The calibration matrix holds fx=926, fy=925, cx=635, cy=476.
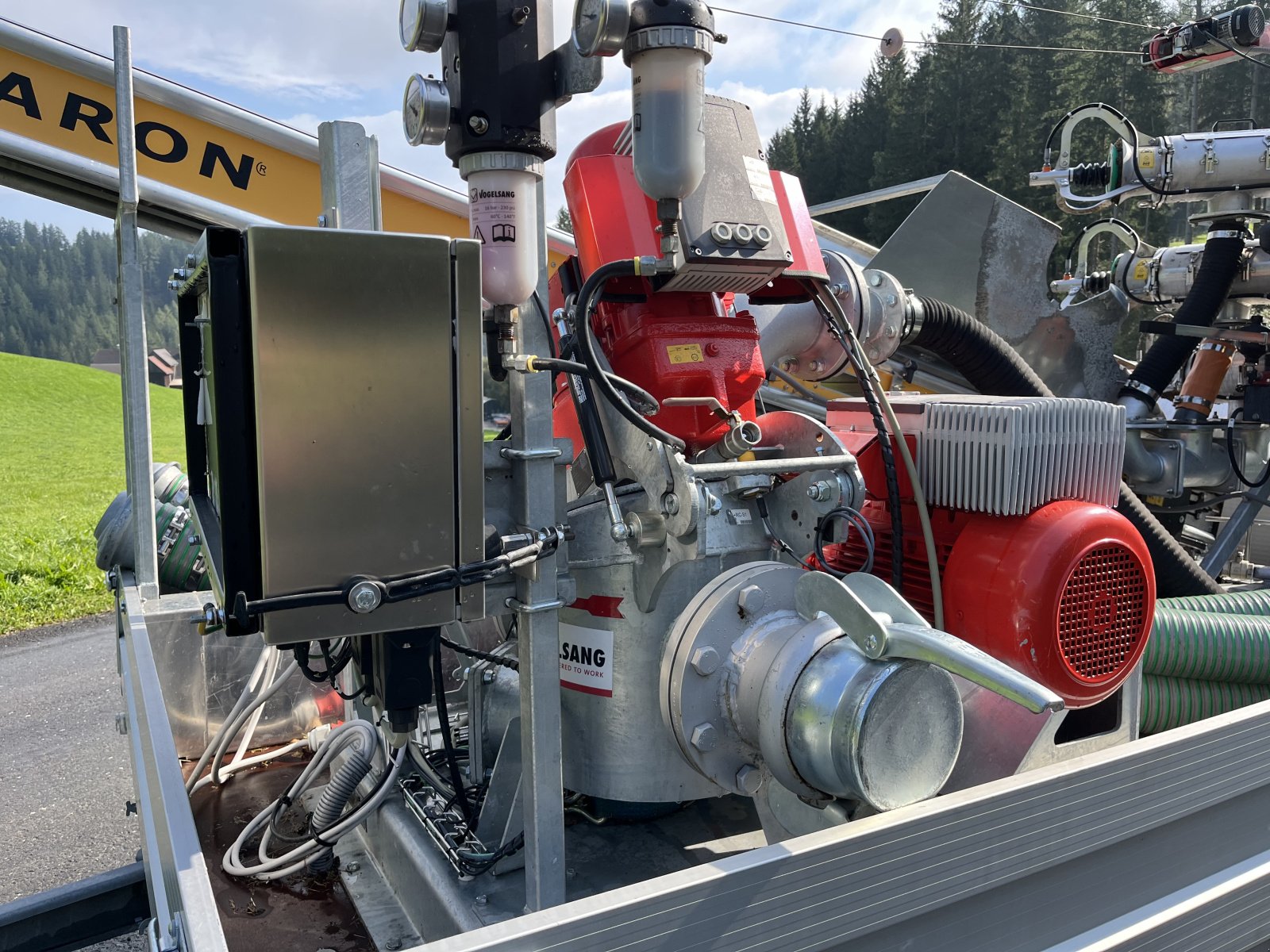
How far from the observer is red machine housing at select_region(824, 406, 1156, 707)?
1.75 metres

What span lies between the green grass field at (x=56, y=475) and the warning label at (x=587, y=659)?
5637 mm

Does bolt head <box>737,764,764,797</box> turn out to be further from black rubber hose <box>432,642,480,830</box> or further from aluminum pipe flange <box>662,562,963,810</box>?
black rubber hose <box>432,642,480,830</box>

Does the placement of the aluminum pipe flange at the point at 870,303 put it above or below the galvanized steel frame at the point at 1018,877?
above

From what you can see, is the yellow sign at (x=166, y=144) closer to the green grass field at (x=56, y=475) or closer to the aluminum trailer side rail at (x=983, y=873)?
the aluminum trailer side rail at (x=983, y=873)

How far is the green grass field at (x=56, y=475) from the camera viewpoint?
7.17 meters

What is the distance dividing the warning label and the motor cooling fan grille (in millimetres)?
860

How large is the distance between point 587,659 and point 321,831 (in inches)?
27.5

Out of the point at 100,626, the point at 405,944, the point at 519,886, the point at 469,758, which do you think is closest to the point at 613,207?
the point at 469,758

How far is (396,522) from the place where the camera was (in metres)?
1.28

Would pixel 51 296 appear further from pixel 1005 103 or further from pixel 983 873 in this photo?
pixel 983 873

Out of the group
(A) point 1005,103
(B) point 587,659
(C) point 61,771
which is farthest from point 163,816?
(A) point 1005,103

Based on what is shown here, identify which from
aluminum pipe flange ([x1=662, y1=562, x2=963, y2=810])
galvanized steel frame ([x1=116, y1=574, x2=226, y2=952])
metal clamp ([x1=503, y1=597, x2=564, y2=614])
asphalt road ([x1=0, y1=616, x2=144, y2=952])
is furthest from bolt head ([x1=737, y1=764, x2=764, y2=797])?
asphalt road ([x1=0, y1=616, x2=144, y2=952])

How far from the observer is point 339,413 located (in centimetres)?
121

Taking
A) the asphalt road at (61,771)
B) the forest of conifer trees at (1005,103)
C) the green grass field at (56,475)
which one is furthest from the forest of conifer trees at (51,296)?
the asphalt road at (61,771)
